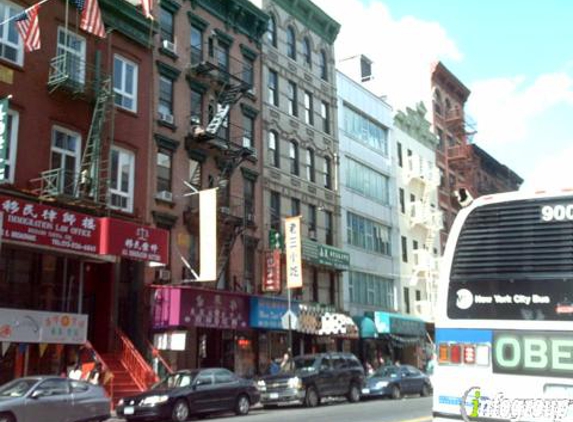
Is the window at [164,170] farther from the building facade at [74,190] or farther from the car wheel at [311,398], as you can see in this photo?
the car wheel at [311,398]

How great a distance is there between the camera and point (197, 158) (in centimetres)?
2866

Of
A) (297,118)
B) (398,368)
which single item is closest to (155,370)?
(398,368)

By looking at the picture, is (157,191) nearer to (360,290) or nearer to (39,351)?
(39,351)

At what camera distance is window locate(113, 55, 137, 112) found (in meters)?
25.2

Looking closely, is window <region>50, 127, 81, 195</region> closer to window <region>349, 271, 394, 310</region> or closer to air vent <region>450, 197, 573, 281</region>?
air vent <region>450, 197, 573, 281</region>

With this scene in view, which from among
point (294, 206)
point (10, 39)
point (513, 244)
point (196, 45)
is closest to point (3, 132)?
point (10, 39)

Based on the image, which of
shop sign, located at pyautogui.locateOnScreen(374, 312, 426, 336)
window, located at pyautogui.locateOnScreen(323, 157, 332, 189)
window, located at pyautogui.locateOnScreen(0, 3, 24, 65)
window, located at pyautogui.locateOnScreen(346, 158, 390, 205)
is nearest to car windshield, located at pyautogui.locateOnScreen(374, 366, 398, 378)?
shop sign, located at pyautogui.locateOnScreen(374, 312, 426, 336)

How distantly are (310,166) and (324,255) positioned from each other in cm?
497

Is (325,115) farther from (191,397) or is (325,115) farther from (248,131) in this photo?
(191,397)

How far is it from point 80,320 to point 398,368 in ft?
42.8

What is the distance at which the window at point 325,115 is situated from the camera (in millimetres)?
38312

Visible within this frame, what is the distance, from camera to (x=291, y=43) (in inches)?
1454

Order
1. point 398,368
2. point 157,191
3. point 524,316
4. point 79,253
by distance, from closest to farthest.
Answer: point 524,316, point 79,253, point 157,191, point 398,368

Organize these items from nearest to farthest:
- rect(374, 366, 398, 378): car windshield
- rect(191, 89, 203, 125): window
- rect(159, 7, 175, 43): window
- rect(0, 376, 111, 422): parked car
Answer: rect(0, 376, 111, 422): parked car < rect(374, 366, 398, 378): car windshield < rect(159, 7, 175, 43): window < rect(191, 89, 203, 125): window
